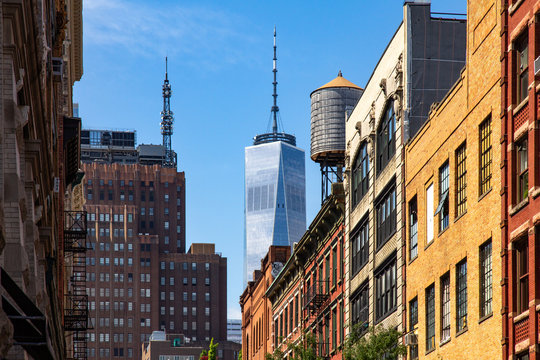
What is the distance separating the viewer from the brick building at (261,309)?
92.4 metres

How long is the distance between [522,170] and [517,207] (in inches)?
44.1

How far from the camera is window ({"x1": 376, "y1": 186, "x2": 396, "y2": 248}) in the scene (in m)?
48.3

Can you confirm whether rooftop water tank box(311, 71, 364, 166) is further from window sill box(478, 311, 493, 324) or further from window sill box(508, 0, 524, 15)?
window sill box(508, 0, 524, 15)

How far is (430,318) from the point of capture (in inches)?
1624

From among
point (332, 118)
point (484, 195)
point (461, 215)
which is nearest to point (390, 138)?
Result: point (461, 215)

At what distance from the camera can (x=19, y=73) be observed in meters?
22.1

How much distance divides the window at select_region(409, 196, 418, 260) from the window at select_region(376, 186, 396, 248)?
261cm

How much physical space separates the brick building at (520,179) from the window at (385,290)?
15773mm

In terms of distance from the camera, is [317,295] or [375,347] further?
[317,295]

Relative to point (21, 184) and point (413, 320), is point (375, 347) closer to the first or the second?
point (413, 320)

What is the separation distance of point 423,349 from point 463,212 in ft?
23.7

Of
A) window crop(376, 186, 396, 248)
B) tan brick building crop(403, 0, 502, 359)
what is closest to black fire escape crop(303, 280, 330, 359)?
window crop(376, 186, 396, 248)

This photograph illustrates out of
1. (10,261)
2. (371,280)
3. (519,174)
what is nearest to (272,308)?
(371,280)

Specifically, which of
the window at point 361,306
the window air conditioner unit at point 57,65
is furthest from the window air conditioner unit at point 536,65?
the window at point 361,306
